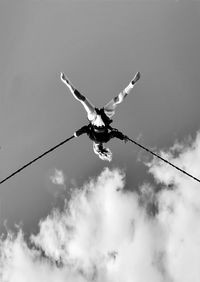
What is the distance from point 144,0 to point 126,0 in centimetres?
100

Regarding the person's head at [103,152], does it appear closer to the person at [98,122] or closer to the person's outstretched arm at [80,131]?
the person at [98,122]

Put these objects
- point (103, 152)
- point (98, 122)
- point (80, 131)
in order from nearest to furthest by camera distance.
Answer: point (80, 131), point (98, 122), point (103, 152)

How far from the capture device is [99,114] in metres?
9.78

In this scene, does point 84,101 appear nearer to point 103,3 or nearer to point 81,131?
point 81,131

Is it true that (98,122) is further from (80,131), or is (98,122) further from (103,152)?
(103,152)

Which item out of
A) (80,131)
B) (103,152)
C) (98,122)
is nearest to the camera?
(80,131)

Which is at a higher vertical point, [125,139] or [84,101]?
[84,101]

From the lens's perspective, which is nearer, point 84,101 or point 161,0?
point 84,101

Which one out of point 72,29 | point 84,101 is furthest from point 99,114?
point 72,29

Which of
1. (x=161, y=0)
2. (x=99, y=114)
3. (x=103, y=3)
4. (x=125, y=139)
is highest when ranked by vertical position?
(x=103, y=3)

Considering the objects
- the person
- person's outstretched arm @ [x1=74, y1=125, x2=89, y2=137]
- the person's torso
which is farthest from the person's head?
person's outstretched arm @ [x1=74, y1=125, x2=89, y2=137]

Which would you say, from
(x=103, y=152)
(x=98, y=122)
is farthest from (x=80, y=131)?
(x=103, y=152)

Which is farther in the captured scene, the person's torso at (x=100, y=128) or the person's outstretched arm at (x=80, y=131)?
the person's torso at (x=100, y=128)

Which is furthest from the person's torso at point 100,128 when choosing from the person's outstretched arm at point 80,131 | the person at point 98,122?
the person's outstretched arm at point 80,131
